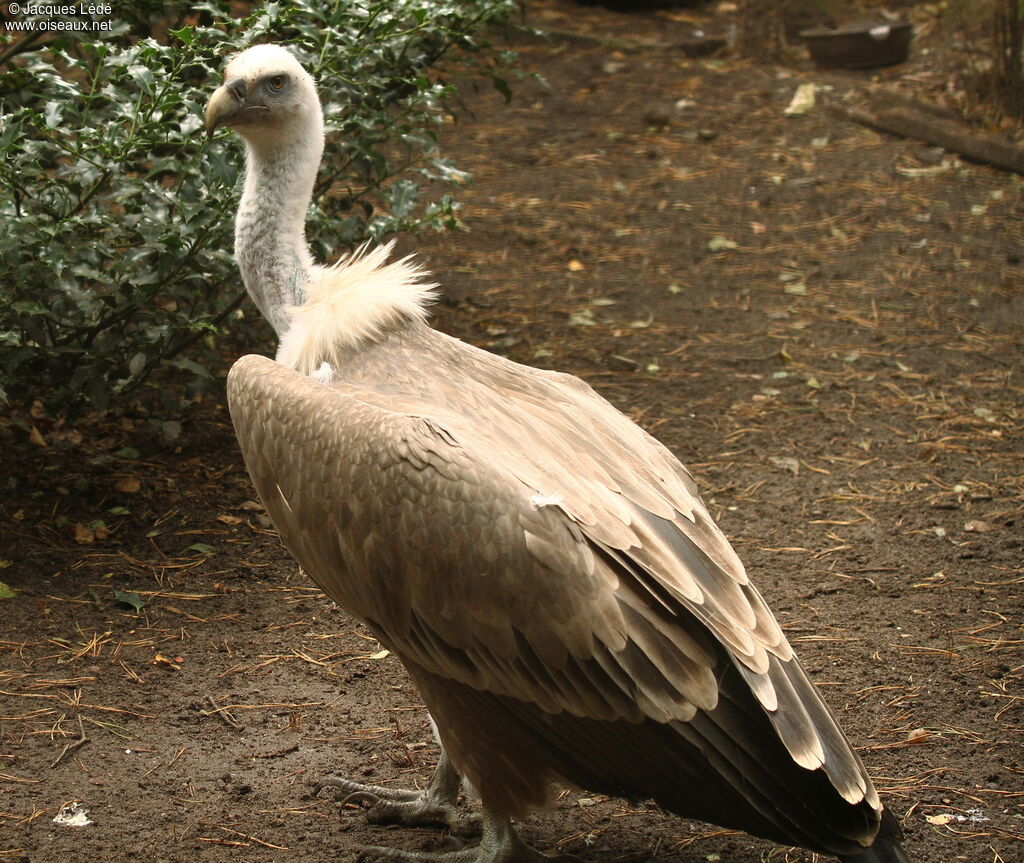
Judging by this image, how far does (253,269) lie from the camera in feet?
12.2

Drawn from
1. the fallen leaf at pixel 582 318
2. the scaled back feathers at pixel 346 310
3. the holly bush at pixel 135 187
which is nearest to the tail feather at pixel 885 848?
the scaled back feathers at pixel 346 310

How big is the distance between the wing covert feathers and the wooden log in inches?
260

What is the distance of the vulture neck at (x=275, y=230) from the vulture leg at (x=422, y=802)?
133 cm

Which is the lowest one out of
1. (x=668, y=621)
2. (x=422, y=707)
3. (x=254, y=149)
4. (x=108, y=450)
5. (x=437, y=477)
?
(x=422, y=707)

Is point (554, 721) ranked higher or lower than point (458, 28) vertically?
lower

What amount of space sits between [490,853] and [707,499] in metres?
2.28

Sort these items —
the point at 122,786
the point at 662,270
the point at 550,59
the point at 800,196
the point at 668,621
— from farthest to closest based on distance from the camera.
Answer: the point at 550,59 → the point at 800,196 → the point at 662,270 → the point at 122,786 → the point at 668,621

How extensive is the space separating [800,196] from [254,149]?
5.51m

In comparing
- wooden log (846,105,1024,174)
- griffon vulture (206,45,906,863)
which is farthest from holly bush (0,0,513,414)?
wooden log (846,105,1024,174)

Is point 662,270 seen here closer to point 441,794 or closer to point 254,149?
point 254,149

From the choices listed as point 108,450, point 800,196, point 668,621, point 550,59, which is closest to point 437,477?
point 668,621

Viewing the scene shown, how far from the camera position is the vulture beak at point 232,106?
3.59 metres

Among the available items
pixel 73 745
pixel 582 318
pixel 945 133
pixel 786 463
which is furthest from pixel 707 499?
pixel 945 133

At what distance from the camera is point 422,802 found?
11.6 feet
